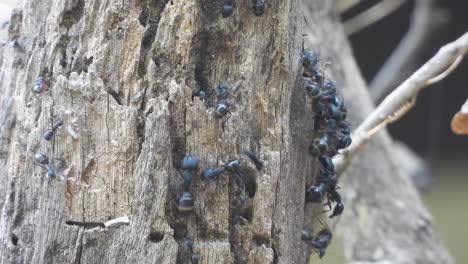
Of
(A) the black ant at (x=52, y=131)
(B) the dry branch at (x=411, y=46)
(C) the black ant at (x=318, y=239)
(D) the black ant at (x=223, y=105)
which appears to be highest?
(B) the dry branch at (x=411, y=46)

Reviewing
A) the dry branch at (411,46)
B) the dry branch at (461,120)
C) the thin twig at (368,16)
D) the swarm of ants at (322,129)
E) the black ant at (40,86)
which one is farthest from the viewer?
the thin twig at (368,16)

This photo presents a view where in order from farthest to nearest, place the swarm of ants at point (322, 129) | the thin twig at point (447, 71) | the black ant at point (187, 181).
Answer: the thin twig at point (447, 71) → the swarm of ants at point (322, 129) → the black ant at point (187, 181)

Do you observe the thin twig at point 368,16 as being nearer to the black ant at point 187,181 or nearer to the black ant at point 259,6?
the black ant at point 259,6

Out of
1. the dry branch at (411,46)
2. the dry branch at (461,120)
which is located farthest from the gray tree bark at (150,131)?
the dry branch at (411,46)

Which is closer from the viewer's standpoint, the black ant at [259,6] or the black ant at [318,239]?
the black ant at [259,6]

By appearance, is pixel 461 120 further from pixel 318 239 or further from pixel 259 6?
pixel 259 6

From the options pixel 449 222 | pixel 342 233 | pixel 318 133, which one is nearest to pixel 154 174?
pixel 318 133
